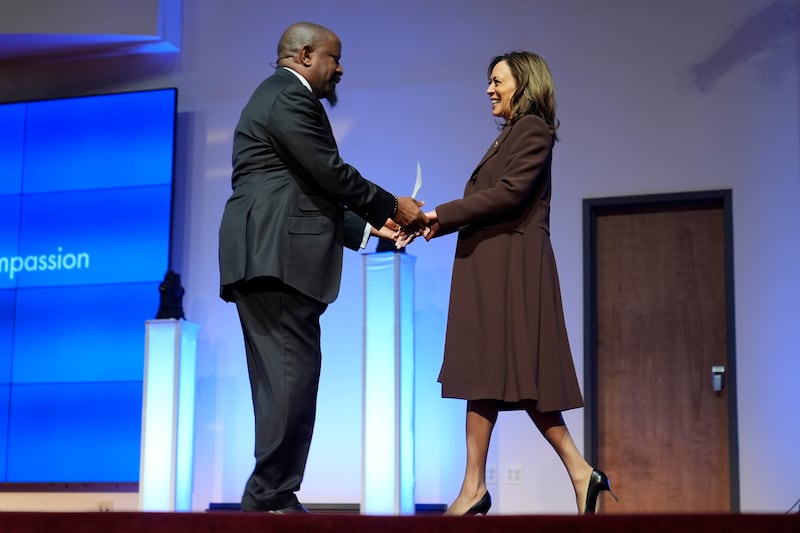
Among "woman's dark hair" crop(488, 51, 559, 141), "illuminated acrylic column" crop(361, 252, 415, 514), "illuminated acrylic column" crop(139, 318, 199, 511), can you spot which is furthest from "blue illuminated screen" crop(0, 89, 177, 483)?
"woman's dark hair" crop(488, 51, 559, 141)

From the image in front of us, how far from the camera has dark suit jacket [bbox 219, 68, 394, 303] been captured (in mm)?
2766

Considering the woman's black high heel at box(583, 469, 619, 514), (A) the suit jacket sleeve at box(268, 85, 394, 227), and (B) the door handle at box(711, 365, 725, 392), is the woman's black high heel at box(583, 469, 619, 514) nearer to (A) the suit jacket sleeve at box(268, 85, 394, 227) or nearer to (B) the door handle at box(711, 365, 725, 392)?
(A) the suit jacket sleeve at box(268, 85, 394, 227)

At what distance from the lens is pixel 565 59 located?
5.44m

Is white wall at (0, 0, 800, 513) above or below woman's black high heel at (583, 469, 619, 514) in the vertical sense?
above

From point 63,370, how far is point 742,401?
142 inches

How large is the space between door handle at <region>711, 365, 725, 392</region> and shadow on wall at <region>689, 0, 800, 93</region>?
1.40 metres

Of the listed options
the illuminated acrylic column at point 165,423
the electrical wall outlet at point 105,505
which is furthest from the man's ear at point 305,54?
the electrical wall outlet at point 105,505

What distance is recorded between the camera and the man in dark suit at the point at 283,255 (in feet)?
8.83

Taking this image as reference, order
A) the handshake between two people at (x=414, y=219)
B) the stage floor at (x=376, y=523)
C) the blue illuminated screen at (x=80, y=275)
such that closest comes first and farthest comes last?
the stage floor at (x=376, y=523)
the handshake between two people at (x=414, y=219)
the blue illuminated screen at (x=80, y=275)

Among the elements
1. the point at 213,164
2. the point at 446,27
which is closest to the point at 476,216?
the point at 446,27

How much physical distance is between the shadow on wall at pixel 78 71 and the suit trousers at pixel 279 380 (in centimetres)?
373

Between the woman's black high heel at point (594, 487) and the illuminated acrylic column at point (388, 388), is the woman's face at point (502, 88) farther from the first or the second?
the illuminated acrylic column at point (388, 388)

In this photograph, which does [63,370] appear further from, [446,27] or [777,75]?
[777,75]

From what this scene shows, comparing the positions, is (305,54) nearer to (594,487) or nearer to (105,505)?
(594,487)
